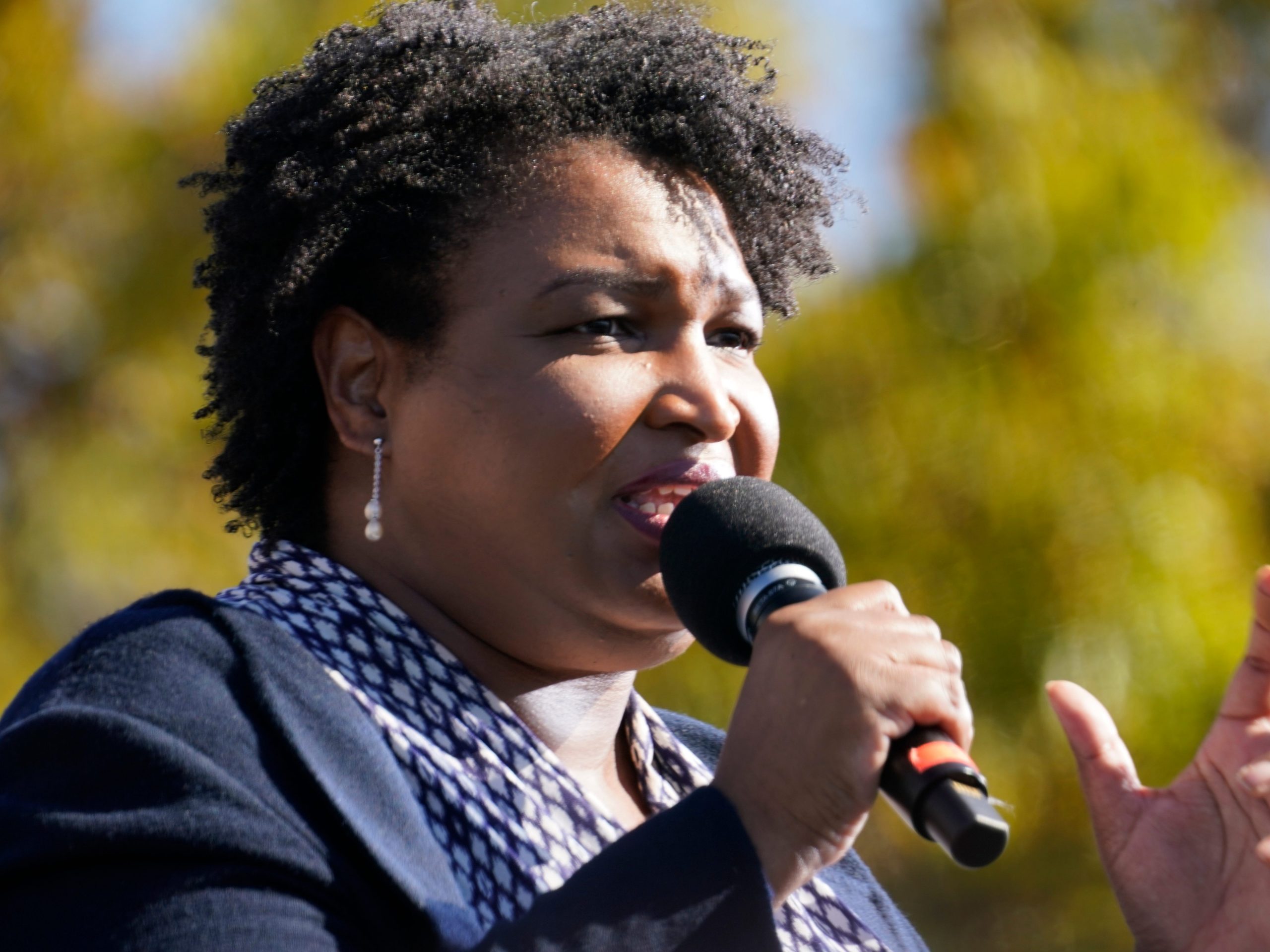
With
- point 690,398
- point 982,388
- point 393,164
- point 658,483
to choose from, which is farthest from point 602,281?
point 982,388

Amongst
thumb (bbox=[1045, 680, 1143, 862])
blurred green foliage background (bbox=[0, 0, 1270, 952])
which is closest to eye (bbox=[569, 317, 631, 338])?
thumb (bbox=[1045, 680, 1143, 862])

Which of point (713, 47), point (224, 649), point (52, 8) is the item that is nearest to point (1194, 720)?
point (713, 47)

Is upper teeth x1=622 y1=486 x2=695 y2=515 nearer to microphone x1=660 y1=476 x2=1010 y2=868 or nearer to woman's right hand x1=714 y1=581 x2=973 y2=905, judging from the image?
microphone x1=660 y1=476 x2=1010 y2=868

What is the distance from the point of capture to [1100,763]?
98.3 inches

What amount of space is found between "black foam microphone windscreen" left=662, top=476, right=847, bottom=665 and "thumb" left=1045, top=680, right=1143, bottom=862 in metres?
0.64

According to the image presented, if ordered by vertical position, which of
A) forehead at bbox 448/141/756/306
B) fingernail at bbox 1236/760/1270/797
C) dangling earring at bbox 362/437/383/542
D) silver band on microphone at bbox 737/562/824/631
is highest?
forehead at bbox 448/141/756/306

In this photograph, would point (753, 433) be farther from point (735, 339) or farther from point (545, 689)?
point (545, 689)

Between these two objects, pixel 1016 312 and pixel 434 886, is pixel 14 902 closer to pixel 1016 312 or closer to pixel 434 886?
pixel 434 886

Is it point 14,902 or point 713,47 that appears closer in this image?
point 14,902

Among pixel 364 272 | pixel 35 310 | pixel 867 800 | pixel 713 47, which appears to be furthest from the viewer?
pixel 35 310

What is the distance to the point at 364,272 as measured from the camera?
260 cm

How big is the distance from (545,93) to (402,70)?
10.3 inches

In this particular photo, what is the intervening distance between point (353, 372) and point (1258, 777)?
5.14 feet

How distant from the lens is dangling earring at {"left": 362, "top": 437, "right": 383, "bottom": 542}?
2.49m
